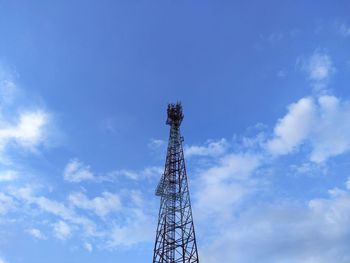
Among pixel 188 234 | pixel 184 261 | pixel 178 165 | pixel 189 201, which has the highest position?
pixel 178 165

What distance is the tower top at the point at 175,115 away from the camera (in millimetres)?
58906

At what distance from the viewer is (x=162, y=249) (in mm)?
51344

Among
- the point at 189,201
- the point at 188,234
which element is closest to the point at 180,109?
the point at 189,201

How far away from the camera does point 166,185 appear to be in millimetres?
55469

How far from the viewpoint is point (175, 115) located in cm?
5906

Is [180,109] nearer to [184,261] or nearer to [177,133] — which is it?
[177,133]

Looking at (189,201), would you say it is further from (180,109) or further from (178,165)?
(180,109)

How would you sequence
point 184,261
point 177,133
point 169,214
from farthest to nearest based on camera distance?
point 177,133 → point 169,214 → point 184,261

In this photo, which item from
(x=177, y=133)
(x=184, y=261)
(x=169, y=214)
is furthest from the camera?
(x=177, y=133)

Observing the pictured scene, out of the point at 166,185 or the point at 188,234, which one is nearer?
the point at 188,234

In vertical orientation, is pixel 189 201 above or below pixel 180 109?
below

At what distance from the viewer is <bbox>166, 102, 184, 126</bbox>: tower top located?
5891 centimetres

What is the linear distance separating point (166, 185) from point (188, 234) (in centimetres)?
707

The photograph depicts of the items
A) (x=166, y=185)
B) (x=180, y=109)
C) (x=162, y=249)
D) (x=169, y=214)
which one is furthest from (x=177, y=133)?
(x=162, y=249)
